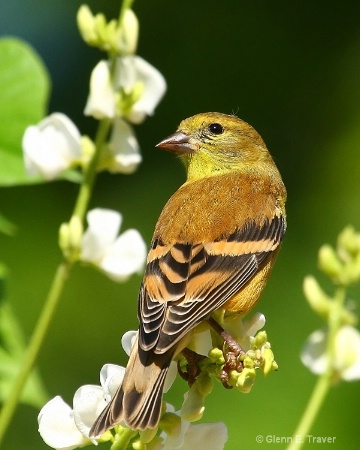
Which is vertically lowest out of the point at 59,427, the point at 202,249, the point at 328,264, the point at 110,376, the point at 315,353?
the point at 59,427

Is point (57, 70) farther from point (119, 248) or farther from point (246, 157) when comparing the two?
point (119, 248)

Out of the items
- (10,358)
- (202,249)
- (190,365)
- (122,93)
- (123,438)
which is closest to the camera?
(123,438)

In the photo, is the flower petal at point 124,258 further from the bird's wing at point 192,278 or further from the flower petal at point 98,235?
the bird's wing at point 192,278

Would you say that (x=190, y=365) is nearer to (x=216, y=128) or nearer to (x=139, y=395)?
(x=139, y=395)

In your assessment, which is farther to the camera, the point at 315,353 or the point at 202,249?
the point at 202,249

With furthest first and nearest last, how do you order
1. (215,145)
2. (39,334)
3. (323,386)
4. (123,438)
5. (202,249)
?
(215,145) < (202,249) < (123,438) < (39,334) < (323,386)

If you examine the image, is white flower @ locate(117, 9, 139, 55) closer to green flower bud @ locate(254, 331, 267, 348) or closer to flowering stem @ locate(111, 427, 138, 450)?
green flower bud @ locate(254, 331, 267, 348)

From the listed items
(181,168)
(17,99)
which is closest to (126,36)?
(17,99)

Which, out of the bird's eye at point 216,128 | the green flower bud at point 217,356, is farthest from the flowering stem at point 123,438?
the bird's eye at point 216,128
